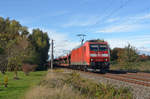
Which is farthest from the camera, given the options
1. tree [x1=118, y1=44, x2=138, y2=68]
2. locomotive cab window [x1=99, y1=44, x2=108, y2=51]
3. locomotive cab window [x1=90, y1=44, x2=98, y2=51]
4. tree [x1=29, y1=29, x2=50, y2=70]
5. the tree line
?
tree [x1=29, y1=29, x2=50, y2=70]

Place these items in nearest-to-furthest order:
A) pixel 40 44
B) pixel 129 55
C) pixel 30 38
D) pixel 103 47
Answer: pixel 103 47, pixel 129 55, pixel 40 44, pixel 30 38

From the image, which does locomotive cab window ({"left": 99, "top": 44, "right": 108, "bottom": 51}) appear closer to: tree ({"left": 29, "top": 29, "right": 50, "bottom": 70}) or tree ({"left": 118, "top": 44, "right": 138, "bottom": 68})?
tree ({"left": 118, "top": 44, "right": 138, "bottom": 68})

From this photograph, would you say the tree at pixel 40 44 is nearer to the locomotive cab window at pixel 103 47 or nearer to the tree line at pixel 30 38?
the tree line at pixel 30 38

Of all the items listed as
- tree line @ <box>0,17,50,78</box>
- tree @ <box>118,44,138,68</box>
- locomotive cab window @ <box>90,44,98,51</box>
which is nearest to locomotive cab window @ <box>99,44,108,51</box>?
locomotive cab window @ <box>90,44,98,51</box>

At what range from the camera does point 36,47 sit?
51.8m

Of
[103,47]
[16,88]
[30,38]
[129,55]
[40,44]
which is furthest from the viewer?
[30,38]

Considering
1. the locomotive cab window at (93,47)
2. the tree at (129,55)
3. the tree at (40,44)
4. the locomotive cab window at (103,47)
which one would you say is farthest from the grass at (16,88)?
the tree at (40,44)

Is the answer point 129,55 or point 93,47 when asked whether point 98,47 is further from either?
point 129,55

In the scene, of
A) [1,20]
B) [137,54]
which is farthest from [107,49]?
[1,20]

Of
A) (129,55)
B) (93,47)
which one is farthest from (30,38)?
(93,47)

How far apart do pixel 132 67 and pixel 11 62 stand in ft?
60.2

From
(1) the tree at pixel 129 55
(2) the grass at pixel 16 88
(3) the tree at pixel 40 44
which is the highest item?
(3) the tree at pixel 40 44

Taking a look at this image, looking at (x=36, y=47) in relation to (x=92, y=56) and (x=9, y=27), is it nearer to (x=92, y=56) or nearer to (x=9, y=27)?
(x=9, y=27)

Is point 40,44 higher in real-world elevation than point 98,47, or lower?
higher
